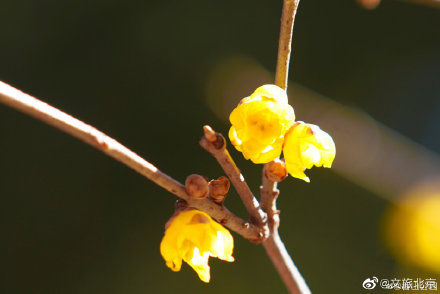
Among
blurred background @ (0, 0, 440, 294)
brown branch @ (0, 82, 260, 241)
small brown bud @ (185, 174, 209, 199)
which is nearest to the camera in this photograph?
brown branch @ (0, 82, 260, 241)

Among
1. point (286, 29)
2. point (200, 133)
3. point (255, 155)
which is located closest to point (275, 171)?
point (255, 155)

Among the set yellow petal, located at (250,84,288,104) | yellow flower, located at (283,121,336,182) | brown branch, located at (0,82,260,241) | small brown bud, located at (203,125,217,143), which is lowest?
brown branch, located at (0,82,260,241)

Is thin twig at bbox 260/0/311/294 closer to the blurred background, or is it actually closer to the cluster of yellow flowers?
the cluster of yellow flowers

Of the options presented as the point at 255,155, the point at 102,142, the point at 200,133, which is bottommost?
the point at 102,142

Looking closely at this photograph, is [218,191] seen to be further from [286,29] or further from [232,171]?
[286,29]

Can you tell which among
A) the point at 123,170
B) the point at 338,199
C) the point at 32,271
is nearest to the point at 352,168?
the point at 338,199

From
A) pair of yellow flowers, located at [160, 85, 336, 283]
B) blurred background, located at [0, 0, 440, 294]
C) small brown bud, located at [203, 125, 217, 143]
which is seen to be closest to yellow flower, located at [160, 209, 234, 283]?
pair of yellow flowers, located at [160, 85, 336, 283]

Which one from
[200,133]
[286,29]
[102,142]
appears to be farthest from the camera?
[200,133]
